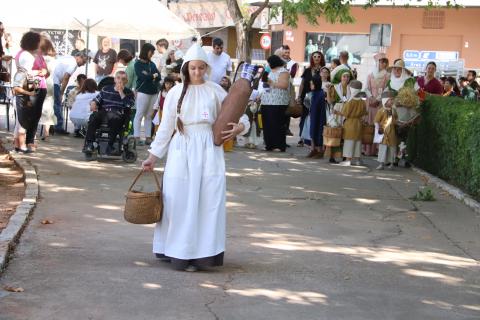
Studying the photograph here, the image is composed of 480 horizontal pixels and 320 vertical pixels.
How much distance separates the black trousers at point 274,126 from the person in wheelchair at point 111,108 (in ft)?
11.4

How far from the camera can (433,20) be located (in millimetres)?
33094

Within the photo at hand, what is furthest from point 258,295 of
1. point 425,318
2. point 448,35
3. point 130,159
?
point 448,35

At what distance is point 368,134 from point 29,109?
221 inches

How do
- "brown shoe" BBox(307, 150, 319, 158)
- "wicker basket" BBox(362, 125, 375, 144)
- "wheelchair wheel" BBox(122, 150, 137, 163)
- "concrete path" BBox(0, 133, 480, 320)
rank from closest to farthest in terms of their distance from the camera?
"concrete path" BBox(0, 133, 480, 320)
"wheelchair wheel" BBox(122, 150, 137, 163)
"wicker basket" BBox(362, 125, 375, 144)
"brown shoe" BBox(307, 150, 319, 158)

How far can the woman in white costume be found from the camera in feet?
24.2

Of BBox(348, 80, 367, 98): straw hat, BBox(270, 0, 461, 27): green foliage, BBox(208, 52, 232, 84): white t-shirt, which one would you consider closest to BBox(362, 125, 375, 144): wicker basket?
BBox(348, 80, 367, 98): straw hat

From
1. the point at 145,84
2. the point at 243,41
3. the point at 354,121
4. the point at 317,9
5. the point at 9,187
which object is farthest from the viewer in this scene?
the point at 243,41

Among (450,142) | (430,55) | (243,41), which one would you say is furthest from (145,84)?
(430,55)

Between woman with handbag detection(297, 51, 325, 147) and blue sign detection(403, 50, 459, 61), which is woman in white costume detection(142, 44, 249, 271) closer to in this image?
woman with handbag detection(297, 51, 325, 147)

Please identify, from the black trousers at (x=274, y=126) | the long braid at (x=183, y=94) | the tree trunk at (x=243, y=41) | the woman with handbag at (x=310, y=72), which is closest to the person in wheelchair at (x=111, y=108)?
the black trousers at (x=274, y=126)

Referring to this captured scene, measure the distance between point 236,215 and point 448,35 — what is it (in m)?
24.2

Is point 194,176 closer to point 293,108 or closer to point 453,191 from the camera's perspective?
point 453,191

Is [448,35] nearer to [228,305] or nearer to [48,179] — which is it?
[48,179]

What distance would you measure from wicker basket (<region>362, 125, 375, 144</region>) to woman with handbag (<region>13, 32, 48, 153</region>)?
17.5 ft
